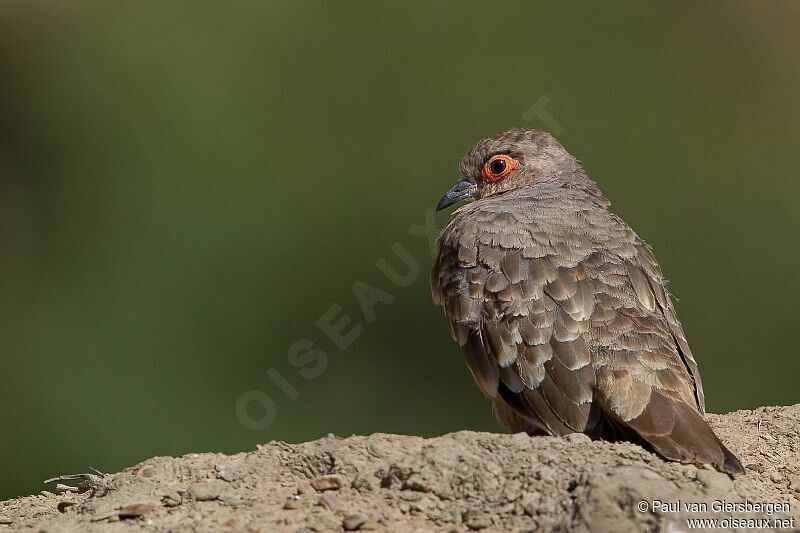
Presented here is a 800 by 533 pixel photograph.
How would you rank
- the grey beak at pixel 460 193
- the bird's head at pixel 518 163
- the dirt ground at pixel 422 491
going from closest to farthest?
the dirt ground at pixel 422 491, the bird's head at pixel 518 163, the grey beak at pixel 460 193

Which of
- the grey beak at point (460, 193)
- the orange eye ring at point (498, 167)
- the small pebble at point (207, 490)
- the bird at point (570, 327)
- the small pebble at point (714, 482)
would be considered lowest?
the small pebble at point (714, 482)

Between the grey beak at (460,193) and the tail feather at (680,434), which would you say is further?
the grey beak at (460,193)

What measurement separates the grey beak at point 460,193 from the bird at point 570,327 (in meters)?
1.26

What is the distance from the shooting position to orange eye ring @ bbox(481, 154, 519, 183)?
406 inches

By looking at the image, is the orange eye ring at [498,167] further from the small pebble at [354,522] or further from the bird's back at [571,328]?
the small pebble at [354,522]

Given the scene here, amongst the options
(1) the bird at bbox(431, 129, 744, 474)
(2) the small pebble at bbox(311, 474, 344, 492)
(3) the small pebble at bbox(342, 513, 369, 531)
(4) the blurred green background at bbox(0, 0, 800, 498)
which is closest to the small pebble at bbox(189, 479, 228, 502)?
(2) the small pebble at bbox(311, 474, 344, 492)

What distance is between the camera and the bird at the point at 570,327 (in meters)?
7.28

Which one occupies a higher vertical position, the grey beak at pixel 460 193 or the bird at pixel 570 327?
the grey beak at pixel 460 193

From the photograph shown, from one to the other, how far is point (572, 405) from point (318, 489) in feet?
7.06

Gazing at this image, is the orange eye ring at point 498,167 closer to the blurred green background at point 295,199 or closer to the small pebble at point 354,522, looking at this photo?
the small pebble at point 354,522

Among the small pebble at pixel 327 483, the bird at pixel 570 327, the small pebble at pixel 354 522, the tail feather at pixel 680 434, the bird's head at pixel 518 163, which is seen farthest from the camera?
the bird's head at pixel 518 163

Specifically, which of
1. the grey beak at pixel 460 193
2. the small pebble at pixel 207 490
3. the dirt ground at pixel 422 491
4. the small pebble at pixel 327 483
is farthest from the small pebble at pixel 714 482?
the grey beak at pixel 460 193

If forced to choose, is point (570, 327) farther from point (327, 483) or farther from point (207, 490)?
point (207, 490)

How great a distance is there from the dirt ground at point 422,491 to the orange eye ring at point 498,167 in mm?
4299
